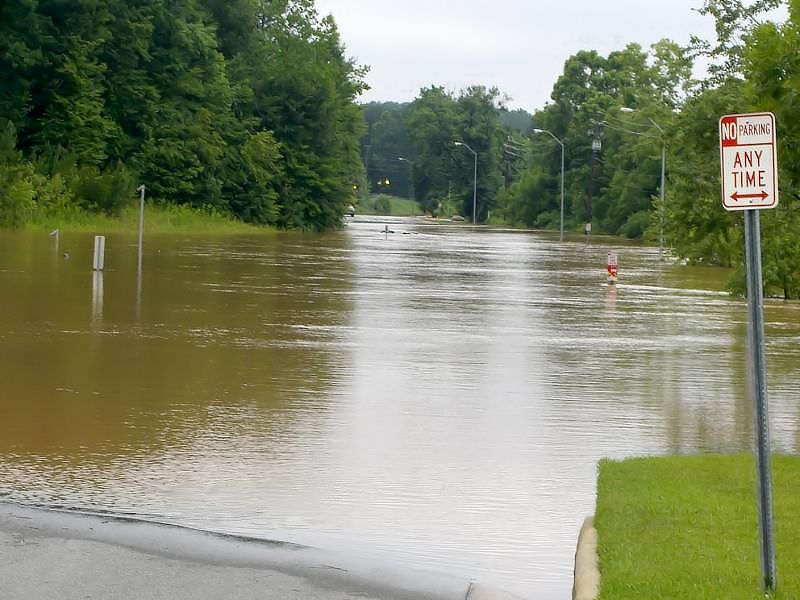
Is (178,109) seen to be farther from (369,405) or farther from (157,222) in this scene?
(369,405)

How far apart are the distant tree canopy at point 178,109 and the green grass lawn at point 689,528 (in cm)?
4723

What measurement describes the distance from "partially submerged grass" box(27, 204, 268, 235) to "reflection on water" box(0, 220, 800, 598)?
29.8 metres

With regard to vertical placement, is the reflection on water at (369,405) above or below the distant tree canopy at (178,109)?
below

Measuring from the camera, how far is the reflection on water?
9398 mm

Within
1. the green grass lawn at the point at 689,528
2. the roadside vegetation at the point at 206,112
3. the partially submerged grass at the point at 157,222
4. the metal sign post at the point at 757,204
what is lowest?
the green grass lawn at the point at 689,528

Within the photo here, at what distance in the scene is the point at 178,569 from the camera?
303 inches

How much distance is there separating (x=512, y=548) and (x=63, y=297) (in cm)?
1703

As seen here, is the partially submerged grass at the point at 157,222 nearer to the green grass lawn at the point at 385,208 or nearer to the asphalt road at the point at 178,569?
the asphalt road at the point at 178,569

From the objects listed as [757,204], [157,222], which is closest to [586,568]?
[757,204]

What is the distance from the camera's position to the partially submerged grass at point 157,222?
2320 inches

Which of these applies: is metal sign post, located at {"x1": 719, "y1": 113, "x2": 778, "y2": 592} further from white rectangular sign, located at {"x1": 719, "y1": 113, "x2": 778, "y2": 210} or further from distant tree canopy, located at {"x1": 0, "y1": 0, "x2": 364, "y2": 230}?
distant tree canopy, located at {"x1": 0, "y1": 0, "x2": 364, "y2": 230}

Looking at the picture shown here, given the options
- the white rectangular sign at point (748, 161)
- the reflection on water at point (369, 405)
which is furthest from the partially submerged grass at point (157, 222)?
the white rectangular sign at point (748, 161)

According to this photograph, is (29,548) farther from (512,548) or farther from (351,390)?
(351,390)

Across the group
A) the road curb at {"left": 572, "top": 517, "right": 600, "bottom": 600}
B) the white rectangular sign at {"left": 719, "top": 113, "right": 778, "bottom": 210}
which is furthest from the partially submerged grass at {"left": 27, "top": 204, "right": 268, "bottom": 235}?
the white rectangular sign at {"left": 719, "top": 113, "right": 778, "bottom": 210}
